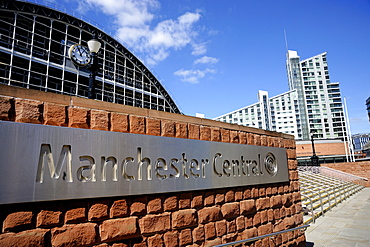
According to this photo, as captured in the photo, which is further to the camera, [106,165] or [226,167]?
[226,167]

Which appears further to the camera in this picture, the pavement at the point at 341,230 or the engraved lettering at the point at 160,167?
the pavement at the point at 341,230

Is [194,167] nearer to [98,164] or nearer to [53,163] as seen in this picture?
[98,164]

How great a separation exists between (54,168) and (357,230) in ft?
25.4

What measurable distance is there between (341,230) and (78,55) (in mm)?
27958

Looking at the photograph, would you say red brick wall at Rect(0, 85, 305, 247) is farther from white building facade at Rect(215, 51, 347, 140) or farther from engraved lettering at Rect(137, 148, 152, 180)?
white building facade at Rect(215, 51, 347, 140)

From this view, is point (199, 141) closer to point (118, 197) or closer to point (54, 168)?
point (118, 197)

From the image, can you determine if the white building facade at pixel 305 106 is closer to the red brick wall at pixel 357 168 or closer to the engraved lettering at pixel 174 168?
the red brick wall at pixel 357 168

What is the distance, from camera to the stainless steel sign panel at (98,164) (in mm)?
1834

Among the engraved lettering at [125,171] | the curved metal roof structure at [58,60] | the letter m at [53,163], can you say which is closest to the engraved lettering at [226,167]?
the engraved lettering at [125,171]

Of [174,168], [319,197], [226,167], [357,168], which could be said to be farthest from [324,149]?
[174,168]

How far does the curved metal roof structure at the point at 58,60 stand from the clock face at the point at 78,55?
0.82m

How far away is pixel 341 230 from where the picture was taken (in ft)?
22.0

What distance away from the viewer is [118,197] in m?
2.30

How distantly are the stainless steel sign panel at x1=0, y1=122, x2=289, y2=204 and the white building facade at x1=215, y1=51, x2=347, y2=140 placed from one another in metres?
72.3
